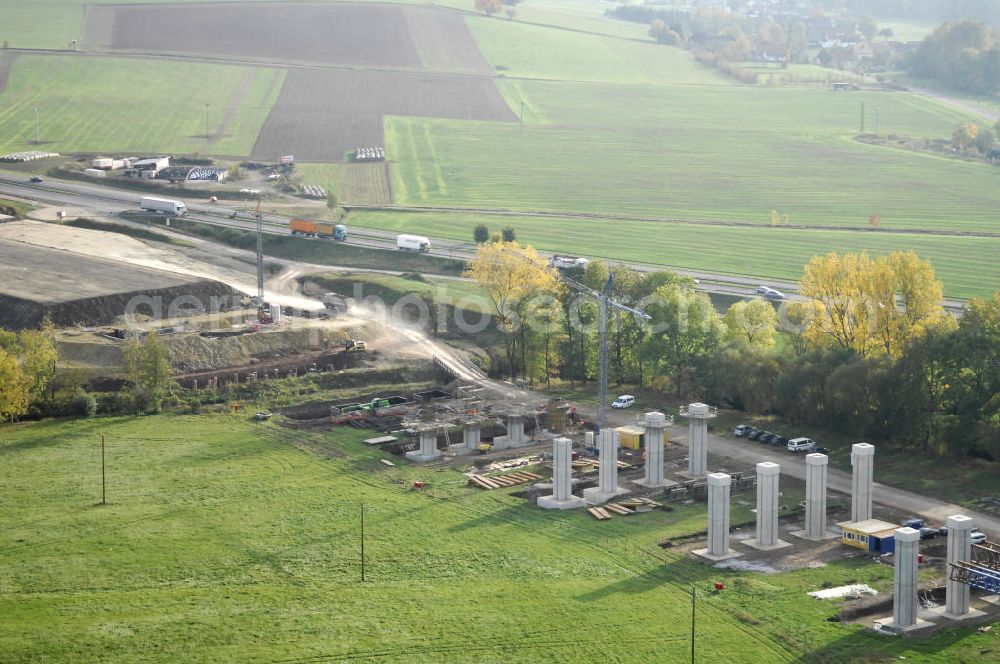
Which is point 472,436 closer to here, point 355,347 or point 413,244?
point 355,347

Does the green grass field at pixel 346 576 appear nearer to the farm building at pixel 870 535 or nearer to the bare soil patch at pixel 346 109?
the farm building at pixel 870 535

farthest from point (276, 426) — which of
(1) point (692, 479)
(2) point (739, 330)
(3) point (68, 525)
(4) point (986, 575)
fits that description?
(4) point (986, 575)

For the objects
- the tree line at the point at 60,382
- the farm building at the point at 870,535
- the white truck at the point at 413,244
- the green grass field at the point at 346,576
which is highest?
the white truck at the point at 413,244

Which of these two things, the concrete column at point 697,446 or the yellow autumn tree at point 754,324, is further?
the yellow autumn tree at point 754,324

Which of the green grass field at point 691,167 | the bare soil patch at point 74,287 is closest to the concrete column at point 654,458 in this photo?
the bare soil patch at point 74,287

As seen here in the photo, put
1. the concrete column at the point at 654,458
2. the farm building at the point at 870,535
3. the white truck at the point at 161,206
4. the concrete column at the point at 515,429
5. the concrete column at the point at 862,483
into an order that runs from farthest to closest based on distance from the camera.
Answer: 1. the white truck at the point at 161,206
2. the concrete column at the point at 515,429
3. the concrete column at the point at 654,458
4. the concrete column at the point at 862,483
5. the farm building at the point at 870,535

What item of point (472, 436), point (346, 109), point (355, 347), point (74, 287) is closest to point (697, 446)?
point (472, 436)
